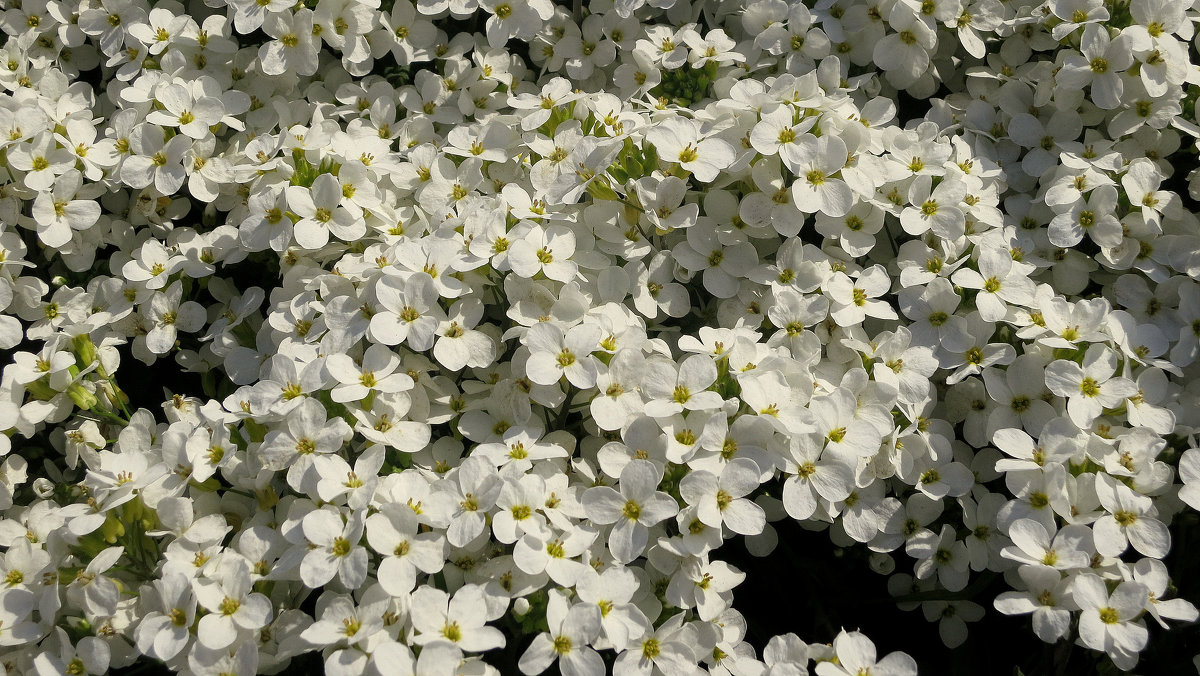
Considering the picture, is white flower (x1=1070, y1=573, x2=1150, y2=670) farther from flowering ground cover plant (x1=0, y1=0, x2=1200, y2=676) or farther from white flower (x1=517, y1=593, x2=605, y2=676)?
white flower (x1=517, y1=593, x2=605, y2=676)

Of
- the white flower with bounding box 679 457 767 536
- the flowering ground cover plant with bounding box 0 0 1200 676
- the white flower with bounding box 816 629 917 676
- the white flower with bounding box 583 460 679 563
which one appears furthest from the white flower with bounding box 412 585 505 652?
the white flower with bounding box 816 629 917 676

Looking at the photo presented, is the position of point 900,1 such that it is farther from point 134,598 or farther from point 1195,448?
point 134,598

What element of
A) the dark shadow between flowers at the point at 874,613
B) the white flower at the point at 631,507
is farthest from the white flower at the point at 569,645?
the dark shadow between flowers at the point at 874,613

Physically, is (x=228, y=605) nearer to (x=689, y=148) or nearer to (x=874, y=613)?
(x=689, y=148)

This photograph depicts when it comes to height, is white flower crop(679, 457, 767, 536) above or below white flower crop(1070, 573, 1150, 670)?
above

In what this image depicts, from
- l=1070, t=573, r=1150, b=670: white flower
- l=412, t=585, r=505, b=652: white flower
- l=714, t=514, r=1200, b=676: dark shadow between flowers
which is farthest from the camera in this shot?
l=714, t=514, r=1200, b=676: dark shadow between flowers

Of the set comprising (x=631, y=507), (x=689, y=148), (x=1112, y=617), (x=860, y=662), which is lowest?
(x=860, y=662)

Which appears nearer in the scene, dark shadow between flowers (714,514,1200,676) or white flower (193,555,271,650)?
white flower (193,555,271,650)

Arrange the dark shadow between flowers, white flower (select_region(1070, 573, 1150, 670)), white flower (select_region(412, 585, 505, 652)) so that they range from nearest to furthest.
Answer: white flower (select_region(412, 585, 505, 652)), white flower (select_region(1070, 573, 1150, 670)), the dark shadow between flowers

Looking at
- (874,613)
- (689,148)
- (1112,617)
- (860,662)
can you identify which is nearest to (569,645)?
(860,662)
